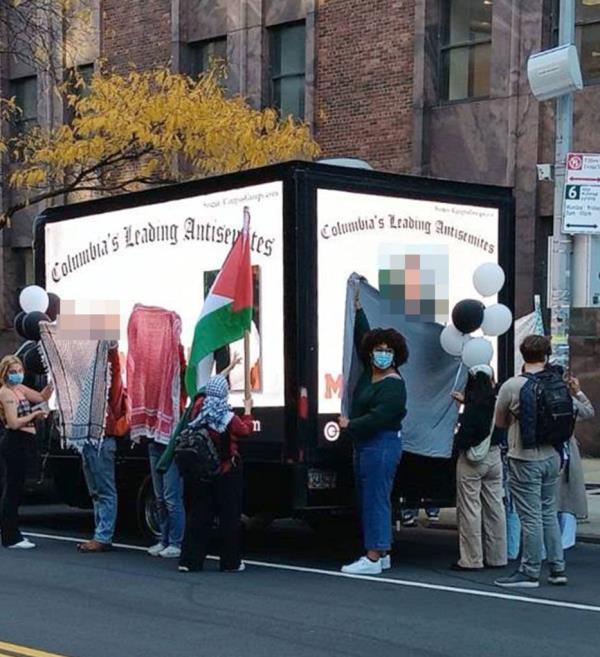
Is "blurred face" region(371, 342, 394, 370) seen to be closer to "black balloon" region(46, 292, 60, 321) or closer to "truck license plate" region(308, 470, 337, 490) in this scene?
"truck license plate" region(308, 470, 337, 490)

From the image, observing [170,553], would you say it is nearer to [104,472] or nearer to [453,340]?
[104,472]

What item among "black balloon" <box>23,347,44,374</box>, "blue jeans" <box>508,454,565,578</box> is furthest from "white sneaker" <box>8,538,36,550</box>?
"blue jeans" <box>508,454,565,578</box>

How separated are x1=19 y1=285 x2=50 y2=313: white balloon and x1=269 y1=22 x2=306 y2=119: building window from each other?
11.3 m

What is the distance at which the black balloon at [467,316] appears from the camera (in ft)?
36.0

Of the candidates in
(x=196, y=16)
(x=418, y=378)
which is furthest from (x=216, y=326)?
(x=196, y=16)

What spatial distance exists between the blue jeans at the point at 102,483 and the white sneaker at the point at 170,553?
58 cm

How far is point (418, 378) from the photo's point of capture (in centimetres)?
1125

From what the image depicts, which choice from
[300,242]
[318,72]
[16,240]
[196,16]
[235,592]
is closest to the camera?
[235,592]

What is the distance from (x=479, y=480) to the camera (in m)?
10.8

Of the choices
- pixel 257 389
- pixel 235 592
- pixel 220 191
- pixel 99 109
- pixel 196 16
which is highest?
pixel 196 16

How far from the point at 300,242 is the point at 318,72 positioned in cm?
1288

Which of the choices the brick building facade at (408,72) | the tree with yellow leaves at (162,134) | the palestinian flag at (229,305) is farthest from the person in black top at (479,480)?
the brick building facade at (408,72)

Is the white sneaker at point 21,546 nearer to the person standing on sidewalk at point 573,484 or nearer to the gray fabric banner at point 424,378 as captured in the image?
A: the gray fabric banner at point 424,378

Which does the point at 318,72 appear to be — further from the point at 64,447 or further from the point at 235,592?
the point at 235,592
